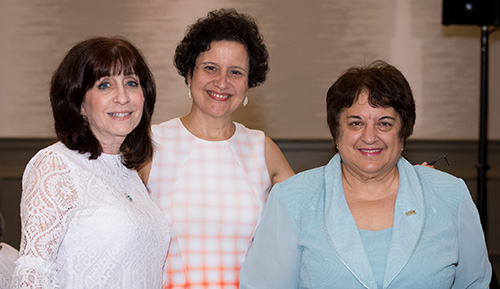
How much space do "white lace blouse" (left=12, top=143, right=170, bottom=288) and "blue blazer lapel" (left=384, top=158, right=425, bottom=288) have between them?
0.81 metres

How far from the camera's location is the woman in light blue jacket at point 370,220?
2.03 metres

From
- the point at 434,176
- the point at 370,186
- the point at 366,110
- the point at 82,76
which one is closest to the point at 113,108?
the point at 82,76

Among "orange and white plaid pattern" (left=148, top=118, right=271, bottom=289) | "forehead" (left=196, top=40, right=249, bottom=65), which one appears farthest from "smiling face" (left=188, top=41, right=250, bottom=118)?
"orange and white plaid pattern" (left=148, top=118, right=271, bottom=289)

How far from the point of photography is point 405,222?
2.08 m

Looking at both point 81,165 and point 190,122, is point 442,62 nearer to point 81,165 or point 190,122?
point 190,122

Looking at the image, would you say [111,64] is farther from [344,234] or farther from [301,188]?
[344,234]

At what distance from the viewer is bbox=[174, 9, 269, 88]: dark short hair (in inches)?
97.3

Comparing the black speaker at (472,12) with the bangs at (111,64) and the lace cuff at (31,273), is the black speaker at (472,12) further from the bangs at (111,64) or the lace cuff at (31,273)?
the lace cuff at (31,273)

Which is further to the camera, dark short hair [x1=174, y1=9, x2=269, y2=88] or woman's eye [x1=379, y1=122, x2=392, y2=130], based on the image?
dark short hair [x1=174, y1=9, x2=269, y2=88]

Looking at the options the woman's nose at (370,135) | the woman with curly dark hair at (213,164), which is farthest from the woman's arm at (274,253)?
the woman's nose at (370,135)

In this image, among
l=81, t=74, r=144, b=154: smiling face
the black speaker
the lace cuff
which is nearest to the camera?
the lace cuff

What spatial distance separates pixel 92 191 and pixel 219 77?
0.80 metres

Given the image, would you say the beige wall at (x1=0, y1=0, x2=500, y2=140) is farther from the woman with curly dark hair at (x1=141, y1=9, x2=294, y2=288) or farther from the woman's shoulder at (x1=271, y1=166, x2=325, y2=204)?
the woman's shoulder at (x1=271, y1=166, x2=325, y2=204)

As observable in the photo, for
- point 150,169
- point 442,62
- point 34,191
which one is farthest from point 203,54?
point 442,62
